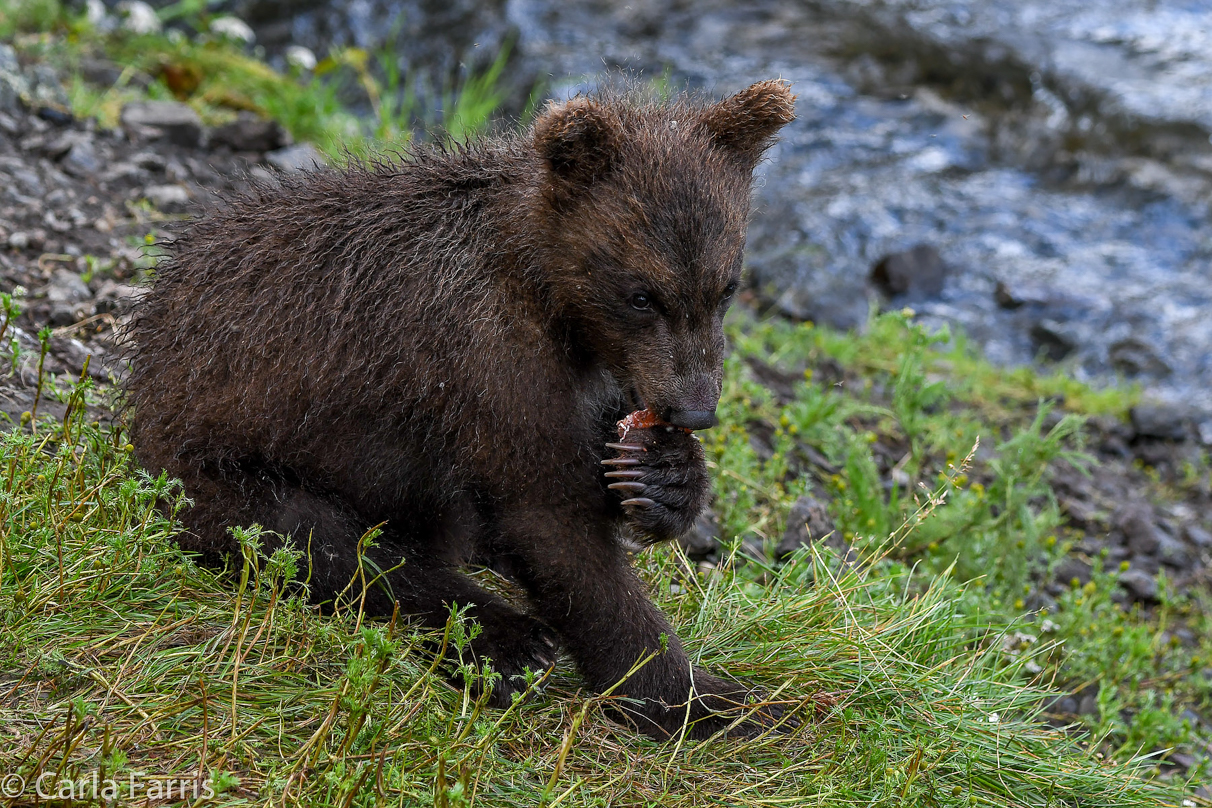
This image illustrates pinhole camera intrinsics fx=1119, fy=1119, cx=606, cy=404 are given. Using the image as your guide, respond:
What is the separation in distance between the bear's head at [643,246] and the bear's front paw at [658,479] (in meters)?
0.15

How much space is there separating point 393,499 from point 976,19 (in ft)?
38.8

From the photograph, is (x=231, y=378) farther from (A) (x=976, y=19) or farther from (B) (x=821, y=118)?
(A) (x=976, y=19)

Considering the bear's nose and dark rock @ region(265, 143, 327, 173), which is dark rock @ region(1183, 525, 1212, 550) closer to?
the bear's nose

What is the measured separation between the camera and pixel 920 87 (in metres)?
12.4

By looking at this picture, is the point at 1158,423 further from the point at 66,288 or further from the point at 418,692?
the point at 66,288

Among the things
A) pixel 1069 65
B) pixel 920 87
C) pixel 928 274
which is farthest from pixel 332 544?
pixel 1069 65

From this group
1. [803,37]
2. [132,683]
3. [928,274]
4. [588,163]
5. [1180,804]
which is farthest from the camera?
[803,37]

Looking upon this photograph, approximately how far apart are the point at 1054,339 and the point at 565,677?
6.84 metres

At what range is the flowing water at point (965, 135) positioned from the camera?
375 inches

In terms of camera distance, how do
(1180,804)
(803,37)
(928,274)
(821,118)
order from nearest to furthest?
1. (1180,804)
2. (928,274)
3. (821,118)
4. (803,37)

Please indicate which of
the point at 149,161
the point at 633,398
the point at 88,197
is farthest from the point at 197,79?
the point at 633,398

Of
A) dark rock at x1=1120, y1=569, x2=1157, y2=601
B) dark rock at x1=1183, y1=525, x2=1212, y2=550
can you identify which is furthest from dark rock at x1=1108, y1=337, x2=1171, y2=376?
dark rock at x1=1120, y1=569, x2=1157, y2=601

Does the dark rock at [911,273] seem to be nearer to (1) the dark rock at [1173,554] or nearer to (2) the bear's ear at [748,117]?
(1) the dark rock at [1173,554]

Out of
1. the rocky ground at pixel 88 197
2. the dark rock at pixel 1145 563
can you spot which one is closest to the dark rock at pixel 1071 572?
the dark rock at pixel 1145 563
